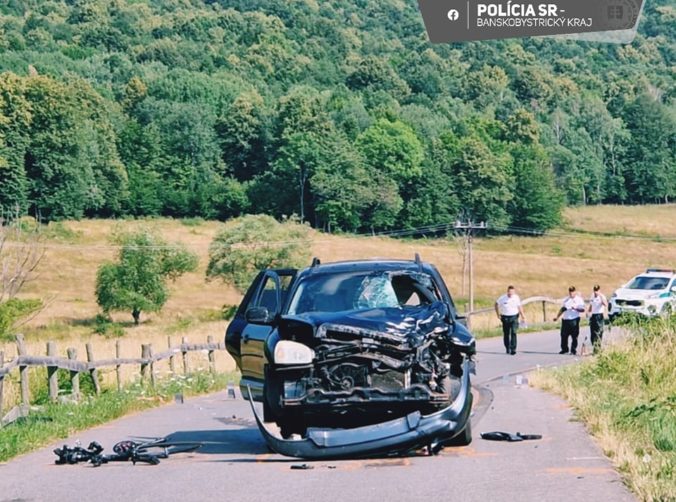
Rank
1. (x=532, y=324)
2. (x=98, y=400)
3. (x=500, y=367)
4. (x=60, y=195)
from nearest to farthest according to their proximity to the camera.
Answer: (x=98, y=400) → (x=500, y=367) → (x=532, y=324) → (x=60, y=195)

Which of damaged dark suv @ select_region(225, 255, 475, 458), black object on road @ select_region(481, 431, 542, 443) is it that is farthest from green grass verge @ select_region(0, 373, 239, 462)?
black object on road @ select_region(481, 431, 542, 443)

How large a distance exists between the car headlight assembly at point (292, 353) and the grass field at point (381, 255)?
40265mm

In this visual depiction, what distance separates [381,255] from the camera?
91.7m

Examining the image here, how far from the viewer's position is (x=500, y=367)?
85.2ft

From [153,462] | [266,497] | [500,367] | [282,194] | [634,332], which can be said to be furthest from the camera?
[282,194]

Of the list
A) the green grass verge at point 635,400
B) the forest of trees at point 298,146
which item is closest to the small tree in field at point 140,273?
the forest of trees at point 298,146

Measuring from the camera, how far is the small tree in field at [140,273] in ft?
229

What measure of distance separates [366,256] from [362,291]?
75.6 m

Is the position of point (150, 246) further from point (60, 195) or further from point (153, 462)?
point (153, 462)

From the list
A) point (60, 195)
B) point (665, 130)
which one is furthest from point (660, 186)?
point (60, 195)

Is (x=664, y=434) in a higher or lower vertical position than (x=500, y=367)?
higher

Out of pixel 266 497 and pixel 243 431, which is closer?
pixel 266 497

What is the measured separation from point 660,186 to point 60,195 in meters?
72.4

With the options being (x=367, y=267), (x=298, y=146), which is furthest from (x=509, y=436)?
(x=298, y=146)
